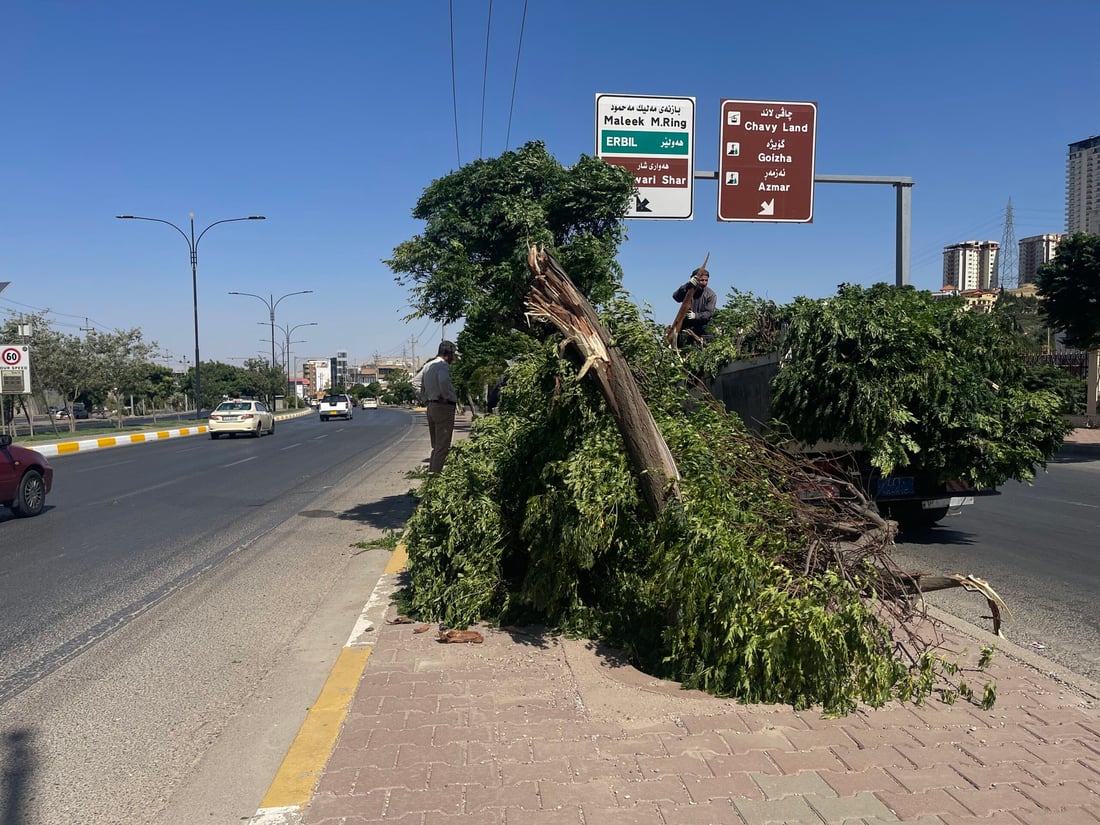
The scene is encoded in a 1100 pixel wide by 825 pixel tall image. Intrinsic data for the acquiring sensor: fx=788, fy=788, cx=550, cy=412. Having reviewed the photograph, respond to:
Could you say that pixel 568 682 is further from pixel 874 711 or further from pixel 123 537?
pixel 123 537

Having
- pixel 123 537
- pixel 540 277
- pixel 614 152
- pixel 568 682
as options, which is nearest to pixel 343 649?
pixel 568 682

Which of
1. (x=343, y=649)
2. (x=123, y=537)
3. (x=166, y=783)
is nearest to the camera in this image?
(x=166, y=783)

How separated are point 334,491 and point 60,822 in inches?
400

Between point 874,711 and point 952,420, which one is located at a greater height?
point 952,420

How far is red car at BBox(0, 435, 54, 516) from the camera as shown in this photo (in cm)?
975

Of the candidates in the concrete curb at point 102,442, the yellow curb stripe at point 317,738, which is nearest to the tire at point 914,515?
the yellow curb stripe at point 317,738

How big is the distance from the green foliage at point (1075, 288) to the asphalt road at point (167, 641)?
19.5 metres

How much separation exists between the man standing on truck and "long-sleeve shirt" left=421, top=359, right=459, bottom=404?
2565 millimetres

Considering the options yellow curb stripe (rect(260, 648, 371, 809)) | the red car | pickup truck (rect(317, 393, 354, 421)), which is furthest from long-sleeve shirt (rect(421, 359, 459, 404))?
pickup truck (rect(317, 393, 354, 421))

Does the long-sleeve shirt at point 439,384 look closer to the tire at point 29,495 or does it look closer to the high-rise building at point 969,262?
the tire at point 29,495

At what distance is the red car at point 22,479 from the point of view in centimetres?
975

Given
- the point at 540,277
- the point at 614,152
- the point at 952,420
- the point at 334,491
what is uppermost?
the point at 614,152

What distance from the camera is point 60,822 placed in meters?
2.97

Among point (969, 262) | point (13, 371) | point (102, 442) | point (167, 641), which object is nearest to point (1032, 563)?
point (167, 641)
